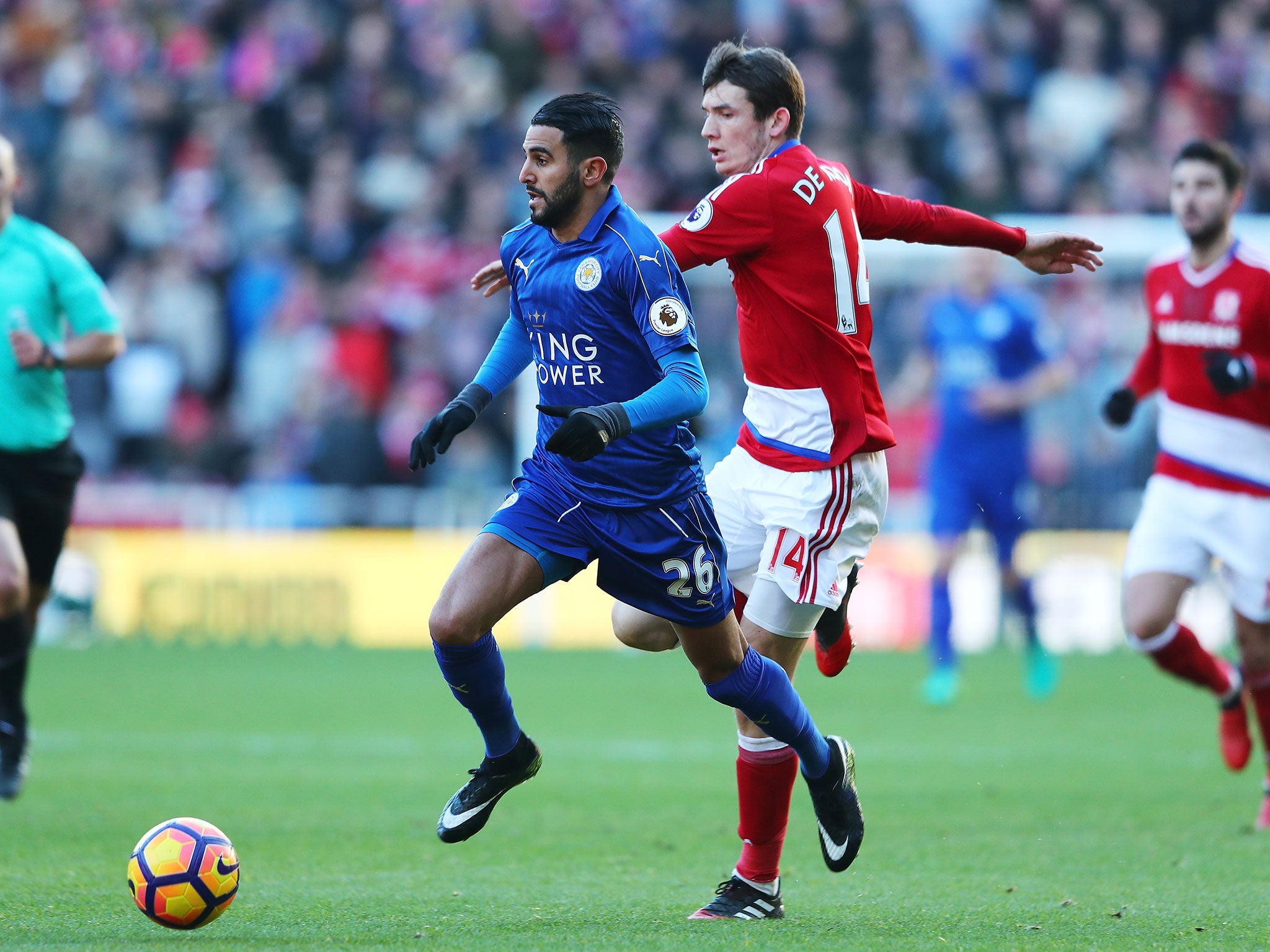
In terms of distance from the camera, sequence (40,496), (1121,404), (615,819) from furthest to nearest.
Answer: (1121,404), (40,496), (615,819)

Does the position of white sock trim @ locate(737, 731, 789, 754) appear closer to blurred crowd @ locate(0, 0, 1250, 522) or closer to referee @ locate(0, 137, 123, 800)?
referee @ locate(0, 137, 123, 800)

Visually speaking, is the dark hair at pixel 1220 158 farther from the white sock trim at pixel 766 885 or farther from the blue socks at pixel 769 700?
the white sock trim at pixel 766 885

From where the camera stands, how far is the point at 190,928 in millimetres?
4664

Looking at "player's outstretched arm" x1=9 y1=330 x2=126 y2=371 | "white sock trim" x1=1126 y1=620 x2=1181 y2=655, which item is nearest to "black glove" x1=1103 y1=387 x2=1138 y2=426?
"white sock trim" x1=1126 y1=620 x2=1181 y2=655

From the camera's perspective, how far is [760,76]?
522cm

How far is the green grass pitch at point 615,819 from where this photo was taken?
15.7 feet

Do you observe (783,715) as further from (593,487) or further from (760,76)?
(760,76)

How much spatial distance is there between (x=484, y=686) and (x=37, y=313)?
3.45 meters

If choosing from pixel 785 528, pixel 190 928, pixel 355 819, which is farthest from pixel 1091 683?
pixel 190 928

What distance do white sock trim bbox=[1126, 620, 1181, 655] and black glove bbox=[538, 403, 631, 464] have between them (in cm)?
369

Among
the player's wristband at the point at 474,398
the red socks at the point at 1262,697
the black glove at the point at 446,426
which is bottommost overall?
the red socks at the point at 1262,697

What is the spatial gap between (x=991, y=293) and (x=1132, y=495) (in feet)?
13.9

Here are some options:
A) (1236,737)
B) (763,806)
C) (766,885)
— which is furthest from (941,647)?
(766,885)

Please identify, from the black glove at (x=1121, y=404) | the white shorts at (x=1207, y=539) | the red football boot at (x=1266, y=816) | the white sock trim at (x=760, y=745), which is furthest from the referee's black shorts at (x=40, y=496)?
the red football boot at (x=1266, y=816)
